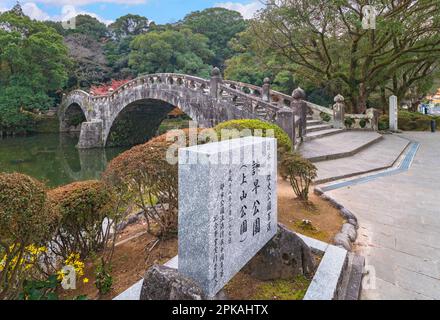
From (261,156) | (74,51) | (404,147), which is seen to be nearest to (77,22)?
(74,51)

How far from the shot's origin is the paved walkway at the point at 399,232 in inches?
124

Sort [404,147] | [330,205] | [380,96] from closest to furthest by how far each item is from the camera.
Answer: [330,205] < [404,147] < [380,96]

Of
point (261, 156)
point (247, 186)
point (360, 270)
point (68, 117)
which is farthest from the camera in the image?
point (68, 117)

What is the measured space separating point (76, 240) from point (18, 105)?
25790 millimetres

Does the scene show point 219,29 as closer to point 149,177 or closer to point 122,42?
point 122,42

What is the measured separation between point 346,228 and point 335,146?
6.85 meters

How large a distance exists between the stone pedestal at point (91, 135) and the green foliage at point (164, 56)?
10.3 meters

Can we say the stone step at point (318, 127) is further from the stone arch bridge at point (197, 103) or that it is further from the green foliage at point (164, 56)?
the green foliage at point (164, 56)

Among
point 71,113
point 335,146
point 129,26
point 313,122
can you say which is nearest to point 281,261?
point 335,146

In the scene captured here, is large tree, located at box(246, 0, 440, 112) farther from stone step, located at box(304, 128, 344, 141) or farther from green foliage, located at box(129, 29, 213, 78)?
green foliage, located at box(129, 29, 213, 78)

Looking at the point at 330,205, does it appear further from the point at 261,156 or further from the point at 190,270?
the point at 190,270

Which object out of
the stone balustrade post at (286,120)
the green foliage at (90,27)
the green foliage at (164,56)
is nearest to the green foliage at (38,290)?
the stone balustrade post at (286,120)

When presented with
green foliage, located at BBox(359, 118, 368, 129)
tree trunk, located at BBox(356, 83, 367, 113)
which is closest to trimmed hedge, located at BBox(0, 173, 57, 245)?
green foliage, located at BBox(359, 118, 368, 129)
